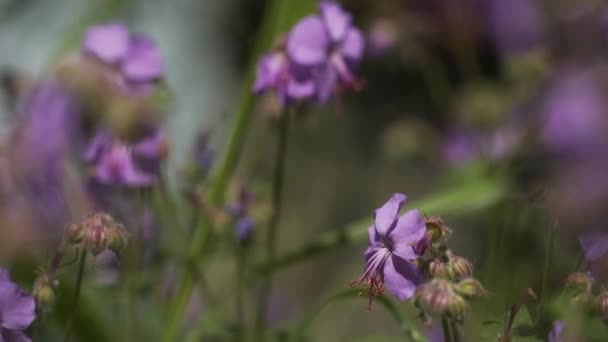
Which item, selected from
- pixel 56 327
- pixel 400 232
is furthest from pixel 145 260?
pixel 400 232

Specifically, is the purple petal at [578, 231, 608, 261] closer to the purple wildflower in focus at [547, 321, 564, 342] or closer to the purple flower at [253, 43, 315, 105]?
the purple wildflower in focus at [547, 321, 564, 342]

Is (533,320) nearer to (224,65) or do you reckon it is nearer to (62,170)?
(62,170)

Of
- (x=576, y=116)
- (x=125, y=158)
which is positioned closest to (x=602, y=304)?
(x=125, y=158)

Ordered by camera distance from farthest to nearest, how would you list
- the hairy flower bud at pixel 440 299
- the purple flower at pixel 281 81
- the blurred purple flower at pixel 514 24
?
the blurred purple flower at pixel 514 24 < the purple flower at pixel 281 81 < the hairy flower bud at pixel 440 299

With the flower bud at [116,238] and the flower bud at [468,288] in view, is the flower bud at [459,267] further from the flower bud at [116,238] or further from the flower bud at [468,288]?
the flower bud at [116,238]

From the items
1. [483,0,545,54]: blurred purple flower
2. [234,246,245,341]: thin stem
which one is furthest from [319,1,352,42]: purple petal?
[483,0,545,54]: blurred purple flower

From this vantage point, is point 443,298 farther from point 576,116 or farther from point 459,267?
point 576,116

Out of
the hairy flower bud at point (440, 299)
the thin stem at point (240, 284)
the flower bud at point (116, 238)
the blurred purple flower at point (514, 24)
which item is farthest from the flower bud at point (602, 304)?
the blurred purple flower at point (514, 24)
